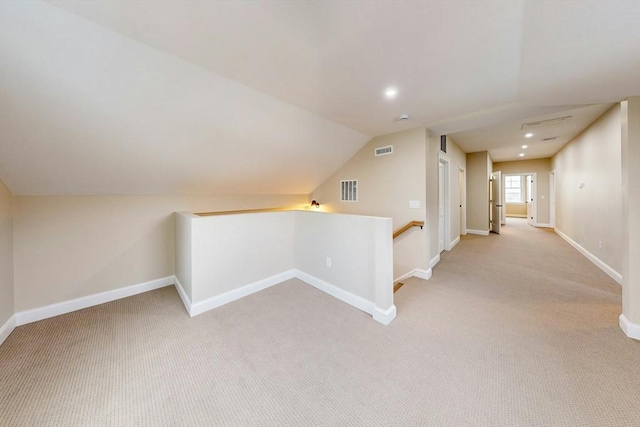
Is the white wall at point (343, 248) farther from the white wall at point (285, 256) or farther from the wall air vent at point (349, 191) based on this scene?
the wall air vent at point (349, 191)

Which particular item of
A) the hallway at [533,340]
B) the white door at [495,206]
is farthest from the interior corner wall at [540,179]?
the hallway at [533,340]

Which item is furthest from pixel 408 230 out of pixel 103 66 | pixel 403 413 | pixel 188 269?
pixel 103 66

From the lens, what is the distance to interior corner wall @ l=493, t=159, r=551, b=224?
815 centimetres

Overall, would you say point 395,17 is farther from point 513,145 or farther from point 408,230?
point 513,145

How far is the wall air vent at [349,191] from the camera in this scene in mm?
4391

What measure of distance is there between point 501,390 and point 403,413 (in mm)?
753

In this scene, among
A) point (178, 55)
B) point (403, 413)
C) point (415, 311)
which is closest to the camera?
point (403, 413)

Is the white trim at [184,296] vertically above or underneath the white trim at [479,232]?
underneath

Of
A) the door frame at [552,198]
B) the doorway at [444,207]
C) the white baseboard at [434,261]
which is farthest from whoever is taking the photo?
the door frame at [552,198]

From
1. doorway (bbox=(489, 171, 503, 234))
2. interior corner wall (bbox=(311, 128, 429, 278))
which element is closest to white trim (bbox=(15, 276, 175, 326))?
interior corner wall (bbox=(311, 128, 429, 278))

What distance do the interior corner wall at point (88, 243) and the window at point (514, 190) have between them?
1431 centimetres

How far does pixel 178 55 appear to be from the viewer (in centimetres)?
177

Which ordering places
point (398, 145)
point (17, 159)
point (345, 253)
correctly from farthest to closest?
1. point (398, 145)
2. point (345, 253)
3. point (17, 159)

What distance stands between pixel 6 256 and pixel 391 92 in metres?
4.26
